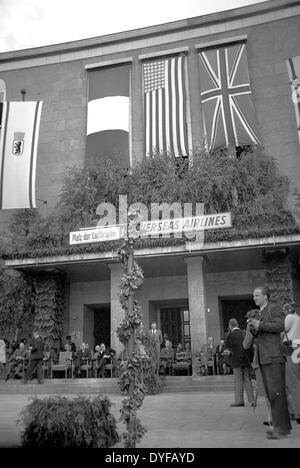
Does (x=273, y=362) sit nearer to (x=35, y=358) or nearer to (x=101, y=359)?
(x=35, y=358)

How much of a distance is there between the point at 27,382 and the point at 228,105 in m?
16.7

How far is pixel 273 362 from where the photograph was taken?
19.3 ft

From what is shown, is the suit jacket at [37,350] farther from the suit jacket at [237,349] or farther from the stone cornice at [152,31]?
the stone cornice at [152,31]

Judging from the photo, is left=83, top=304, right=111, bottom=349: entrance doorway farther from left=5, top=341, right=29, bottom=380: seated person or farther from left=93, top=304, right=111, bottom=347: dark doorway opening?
left=5, top=341, right=29, bottom=380: seated person

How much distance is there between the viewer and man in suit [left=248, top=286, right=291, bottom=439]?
572cm

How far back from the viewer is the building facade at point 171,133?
19.8 m

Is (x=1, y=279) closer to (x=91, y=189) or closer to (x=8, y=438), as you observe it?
(x=91, y=189)

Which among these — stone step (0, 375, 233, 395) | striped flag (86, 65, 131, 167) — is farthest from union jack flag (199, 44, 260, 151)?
stone step (0, 375, 233, 395)

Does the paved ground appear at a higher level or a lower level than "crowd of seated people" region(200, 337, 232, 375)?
lower

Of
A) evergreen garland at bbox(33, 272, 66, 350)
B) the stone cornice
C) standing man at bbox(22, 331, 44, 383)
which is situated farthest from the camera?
the stone cornice

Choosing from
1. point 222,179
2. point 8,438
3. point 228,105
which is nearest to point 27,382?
point 8,438

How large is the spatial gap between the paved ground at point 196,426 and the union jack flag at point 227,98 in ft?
50.1

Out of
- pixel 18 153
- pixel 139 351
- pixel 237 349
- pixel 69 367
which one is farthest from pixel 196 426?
pixel 18 153

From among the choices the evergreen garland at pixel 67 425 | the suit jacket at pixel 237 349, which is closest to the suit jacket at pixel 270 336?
the evergreen garland at pixel 67 425
